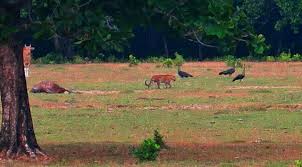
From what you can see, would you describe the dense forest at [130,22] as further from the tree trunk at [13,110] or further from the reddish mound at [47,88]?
the reddish mound at [47,88]

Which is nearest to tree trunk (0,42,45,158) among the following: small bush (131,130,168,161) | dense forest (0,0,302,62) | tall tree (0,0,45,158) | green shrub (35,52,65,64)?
tall tree (0,0,45,158)

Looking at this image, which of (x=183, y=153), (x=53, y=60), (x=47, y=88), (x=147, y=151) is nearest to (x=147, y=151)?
(x=147, y=151)

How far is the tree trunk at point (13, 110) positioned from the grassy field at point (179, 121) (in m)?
0.49

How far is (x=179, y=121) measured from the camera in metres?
19.9

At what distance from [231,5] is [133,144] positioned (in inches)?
154

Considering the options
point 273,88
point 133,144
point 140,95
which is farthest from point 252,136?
point 273,88

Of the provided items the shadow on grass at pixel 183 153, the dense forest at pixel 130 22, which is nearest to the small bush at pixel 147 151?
the shadow on grass at pixel 183 153

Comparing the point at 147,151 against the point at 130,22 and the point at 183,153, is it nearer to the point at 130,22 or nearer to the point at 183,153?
the point at 183,153

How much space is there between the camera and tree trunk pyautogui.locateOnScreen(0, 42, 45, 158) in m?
13.8

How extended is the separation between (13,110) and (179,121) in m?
6.57

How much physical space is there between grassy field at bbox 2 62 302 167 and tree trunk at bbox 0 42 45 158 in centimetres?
49

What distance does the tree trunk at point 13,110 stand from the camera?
1380 cm

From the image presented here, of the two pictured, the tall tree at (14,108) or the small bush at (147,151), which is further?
the tall tree at (14,108)

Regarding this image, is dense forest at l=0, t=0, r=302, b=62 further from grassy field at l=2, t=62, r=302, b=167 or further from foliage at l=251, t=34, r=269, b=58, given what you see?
grassy field at l=2, t=62, r=302, b=167
